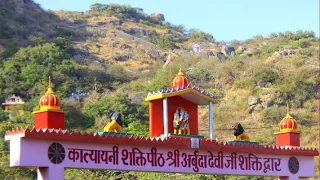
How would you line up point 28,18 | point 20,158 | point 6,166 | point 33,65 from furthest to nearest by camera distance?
point 28,18 < point 33,65 < point 6,166 < point 20,158

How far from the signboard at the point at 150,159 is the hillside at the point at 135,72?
38.9ft

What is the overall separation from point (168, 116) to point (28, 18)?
7079 centimetres

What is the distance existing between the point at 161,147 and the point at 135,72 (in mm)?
59951

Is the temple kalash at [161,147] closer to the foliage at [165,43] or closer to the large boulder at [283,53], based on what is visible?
the large boulder at [283,53]

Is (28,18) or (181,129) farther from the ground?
(28,18)

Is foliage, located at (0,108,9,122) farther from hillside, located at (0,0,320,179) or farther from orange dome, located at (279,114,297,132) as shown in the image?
orange dome, located at (279,114,297,132)

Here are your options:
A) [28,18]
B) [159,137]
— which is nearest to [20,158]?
[159,137]

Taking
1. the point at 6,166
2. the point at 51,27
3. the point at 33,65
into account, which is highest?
the point at 51,27

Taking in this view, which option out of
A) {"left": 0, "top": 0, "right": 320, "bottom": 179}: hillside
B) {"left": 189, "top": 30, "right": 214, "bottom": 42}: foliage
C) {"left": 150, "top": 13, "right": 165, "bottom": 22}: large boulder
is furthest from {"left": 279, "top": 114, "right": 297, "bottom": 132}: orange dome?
{"left": 150, "top": 13, "right": 165, "bottom": 22}: large boulder

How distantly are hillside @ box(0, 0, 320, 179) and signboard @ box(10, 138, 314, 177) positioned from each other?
1185 cm

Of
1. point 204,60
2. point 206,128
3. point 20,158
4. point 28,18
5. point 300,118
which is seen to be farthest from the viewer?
point 28,18

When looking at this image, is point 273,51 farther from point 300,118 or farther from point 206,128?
point 206,128

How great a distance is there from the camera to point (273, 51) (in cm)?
8050

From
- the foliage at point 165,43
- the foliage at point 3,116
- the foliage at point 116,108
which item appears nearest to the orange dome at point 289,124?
the foliage at point 116,108
